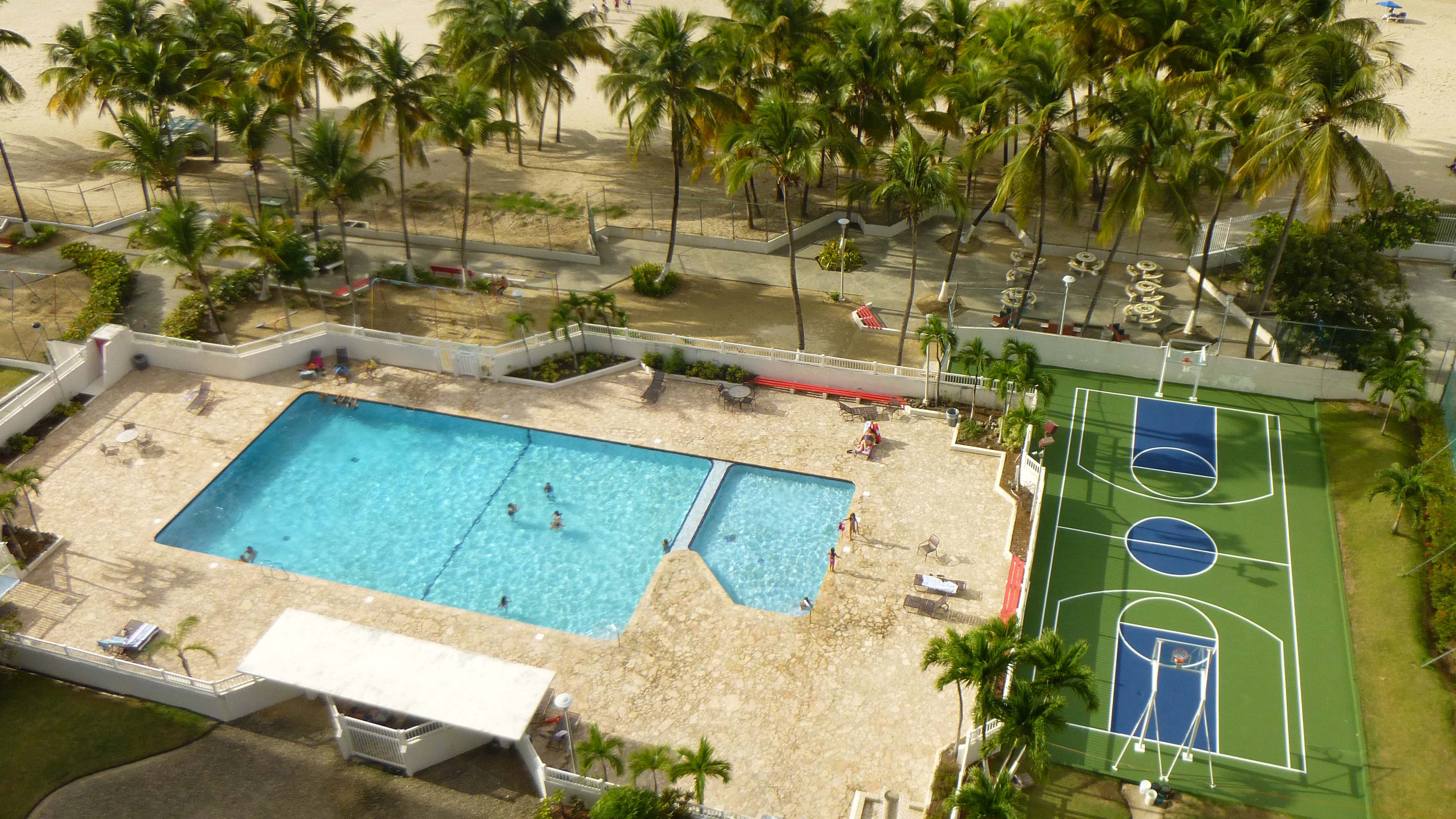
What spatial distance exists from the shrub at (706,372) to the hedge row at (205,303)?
64.3 ft

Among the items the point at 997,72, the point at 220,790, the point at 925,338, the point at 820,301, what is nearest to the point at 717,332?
the point at 820,301

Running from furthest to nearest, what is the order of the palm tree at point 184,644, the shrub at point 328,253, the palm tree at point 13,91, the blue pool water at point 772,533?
the shrub at point 328,253, the palm tree at point 13,91, the blue pool water at point 772,533, the palm tree at point 184,644

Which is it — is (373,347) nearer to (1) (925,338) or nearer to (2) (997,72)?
(1) (925,338)

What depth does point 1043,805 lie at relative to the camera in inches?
967

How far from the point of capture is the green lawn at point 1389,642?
24.9 m

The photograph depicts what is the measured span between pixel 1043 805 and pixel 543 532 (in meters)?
16.8

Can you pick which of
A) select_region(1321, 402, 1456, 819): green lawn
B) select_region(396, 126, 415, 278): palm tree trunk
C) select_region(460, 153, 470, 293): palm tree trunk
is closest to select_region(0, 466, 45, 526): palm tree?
select_region(396, 126, 415, 278): palm tree trunk

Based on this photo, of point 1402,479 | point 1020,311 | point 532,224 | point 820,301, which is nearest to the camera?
point 1402,479

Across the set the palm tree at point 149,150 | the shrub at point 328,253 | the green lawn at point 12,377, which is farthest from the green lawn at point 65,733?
the shrub at point 328,253

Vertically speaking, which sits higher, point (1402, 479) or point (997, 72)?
point (997, 72)

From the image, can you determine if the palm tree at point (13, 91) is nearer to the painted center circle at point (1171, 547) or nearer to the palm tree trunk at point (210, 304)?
the palm tree trunk at point (210, 304)

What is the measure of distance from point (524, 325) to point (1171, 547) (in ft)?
77.4

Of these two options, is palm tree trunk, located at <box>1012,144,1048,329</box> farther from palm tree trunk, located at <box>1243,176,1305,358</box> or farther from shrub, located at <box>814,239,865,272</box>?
shrub, located at <box>814,239,865,272</box>

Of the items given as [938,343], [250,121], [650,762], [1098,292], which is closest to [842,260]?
[938,343]
